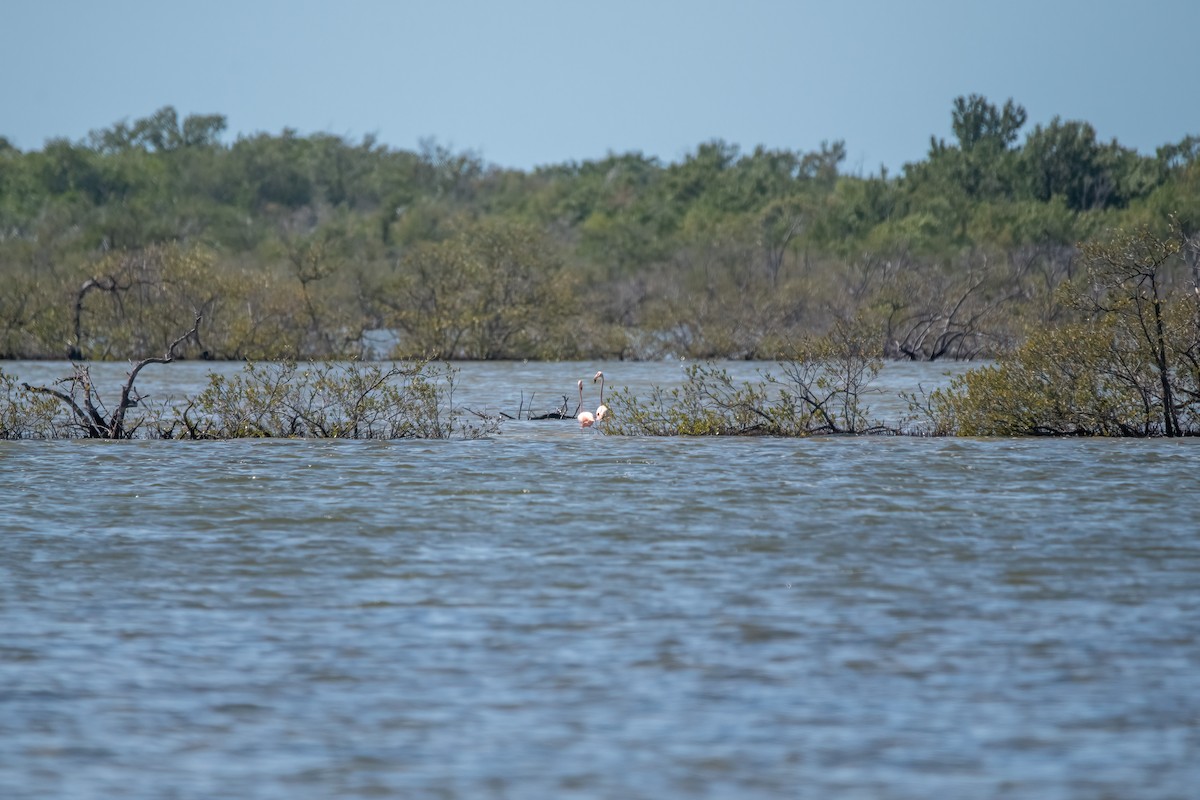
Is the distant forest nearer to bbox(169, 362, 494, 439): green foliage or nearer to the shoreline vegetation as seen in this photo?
the shoreline vegetation

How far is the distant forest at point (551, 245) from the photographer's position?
49.2 meters

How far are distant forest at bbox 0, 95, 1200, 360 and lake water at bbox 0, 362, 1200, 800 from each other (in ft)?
27.8

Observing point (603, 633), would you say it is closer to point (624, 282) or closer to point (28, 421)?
point (28, 421)

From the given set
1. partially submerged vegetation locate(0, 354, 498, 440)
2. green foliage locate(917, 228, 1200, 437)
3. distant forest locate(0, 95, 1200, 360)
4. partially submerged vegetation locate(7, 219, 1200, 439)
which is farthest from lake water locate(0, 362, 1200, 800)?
distant forest locate(0, 95, 1200, 360)

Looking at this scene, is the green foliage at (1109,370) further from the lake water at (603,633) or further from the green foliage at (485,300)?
the green foliage at (485,300)

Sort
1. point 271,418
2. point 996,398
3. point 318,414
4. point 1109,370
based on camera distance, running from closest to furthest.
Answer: point 1109,370, point 996,398, point 271,418, point 318,414

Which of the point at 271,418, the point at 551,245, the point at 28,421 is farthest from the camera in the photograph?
the point at 551,245

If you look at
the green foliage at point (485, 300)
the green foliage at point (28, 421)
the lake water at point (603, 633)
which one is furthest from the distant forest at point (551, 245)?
the lake water at point (603, 633)

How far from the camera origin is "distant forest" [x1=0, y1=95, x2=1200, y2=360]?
49.2 metres

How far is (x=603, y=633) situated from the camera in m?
11.8

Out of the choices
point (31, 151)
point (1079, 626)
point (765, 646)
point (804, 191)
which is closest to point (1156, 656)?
point (1079, 626)

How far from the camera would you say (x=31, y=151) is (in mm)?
105625

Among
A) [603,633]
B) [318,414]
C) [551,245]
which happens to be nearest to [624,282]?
[551,245]

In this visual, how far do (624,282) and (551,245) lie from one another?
33.4ft
